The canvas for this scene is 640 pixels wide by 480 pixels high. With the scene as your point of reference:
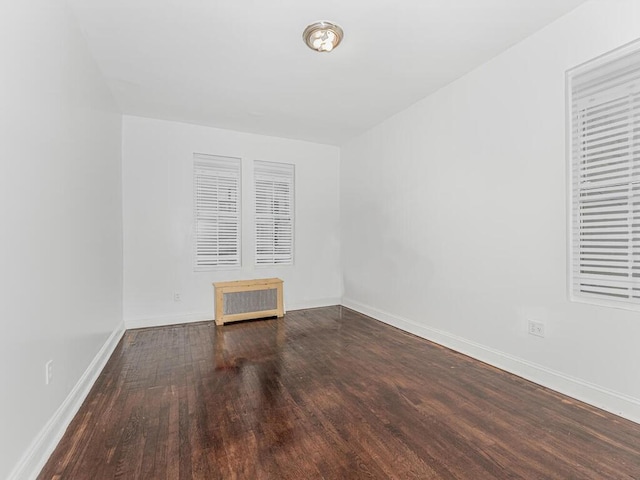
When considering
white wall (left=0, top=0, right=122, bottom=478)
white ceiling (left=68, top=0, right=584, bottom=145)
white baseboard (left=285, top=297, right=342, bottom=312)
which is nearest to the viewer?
white wall (left=0, top=0, right=122, bottom=478)

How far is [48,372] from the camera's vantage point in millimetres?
1712

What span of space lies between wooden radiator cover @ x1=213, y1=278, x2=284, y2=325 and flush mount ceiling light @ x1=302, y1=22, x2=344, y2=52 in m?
2.95

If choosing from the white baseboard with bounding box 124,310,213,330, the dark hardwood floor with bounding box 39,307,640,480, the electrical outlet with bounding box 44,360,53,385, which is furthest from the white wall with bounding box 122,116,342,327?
the electrical outlet with bounding box 44,360,53,385

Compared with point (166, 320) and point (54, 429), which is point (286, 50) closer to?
point (54, 429)

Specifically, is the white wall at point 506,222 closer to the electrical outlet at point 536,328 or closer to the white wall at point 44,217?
the electrical outlet at point 536,328

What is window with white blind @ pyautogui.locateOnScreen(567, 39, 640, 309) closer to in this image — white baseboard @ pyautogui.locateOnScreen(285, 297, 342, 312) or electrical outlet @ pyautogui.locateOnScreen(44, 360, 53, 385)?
electrical outlet @ pyautogui.locateOnScreen(44, 360, 53, 385)

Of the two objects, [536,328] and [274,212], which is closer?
[536,328]

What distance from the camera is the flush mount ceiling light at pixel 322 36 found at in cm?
231

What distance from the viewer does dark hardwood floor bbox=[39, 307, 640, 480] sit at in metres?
1.53

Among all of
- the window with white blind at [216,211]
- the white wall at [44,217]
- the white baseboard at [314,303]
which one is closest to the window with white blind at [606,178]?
the white wall at [44,217]

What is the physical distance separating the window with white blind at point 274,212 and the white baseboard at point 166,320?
1.05 m

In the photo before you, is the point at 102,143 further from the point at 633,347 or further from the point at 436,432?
the point at 633,347

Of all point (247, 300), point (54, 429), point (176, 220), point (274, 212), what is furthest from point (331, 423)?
point (274, 212)

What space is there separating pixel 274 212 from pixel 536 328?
3.61 metres
